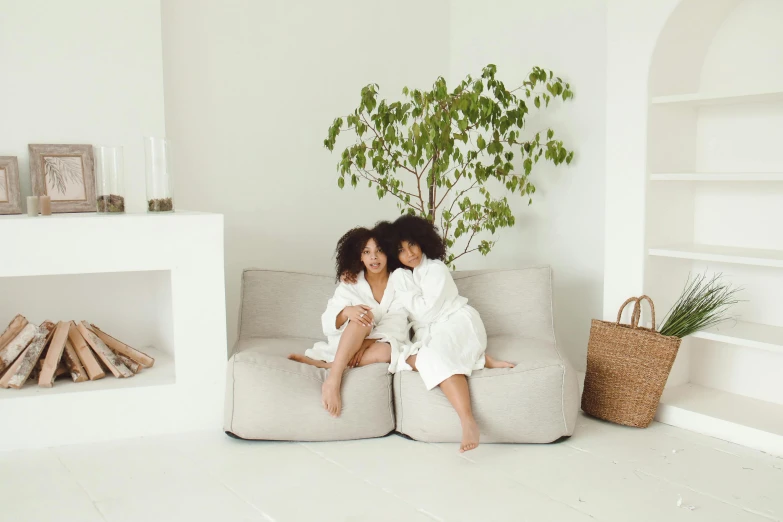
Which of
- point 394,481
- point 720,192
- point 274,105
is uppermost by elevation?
point 274,105

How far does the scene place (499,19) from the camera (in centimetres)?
464

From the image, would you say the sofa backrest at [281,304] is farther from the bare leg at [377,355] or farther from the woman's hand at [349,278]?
the bare leg at [377,355]

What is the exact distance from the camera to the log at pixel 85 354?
3389 mm

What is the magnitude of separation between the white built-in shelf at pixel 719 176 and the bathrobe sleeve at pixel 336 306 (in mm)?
1448

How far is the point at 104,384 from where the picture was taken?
3.33 m

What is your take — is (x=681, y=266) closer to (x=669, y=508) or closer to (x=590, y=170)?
(x=590, y=170)

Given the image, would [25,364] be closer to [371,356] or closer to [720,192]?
[371,356]

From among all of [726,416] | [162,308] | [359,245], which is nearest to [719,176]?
[726,416]

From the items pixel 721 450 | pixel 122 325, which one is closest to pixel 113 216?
pixel 122 325

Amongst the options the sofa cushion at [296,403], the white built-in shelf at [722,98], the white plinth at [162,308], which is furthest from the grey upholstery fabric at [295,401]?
the white built-in shelf at [722,98]

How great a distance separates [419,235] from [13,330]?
5.93ft

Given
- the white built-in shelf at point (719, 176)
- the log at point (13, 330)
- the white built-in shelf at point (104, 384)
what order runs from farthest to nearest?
the log at point (13, 330), the white built-in shelf at point (104, 384), the white built-in shelf at point (719, 176)

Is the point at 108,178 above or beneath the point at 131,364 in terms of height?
above

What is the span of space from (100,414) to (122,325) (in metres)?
0.70
